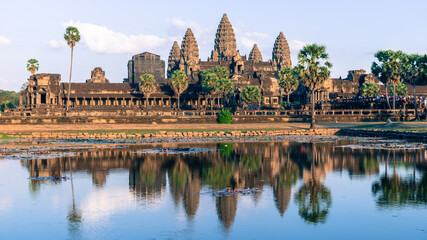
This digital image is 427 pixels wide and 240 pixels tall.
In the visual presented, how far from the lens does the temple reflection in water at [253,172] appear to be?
854 inches

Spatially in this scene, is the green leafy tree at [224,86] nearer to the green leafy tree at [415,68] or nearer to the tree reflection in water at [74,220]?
the green leafy tree at [415,68]

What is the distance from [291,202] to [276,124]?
2448 inches

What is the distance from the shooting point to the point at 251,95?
436 feet

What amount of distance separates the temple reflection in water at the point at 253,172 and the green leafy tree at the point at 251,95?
88.0m

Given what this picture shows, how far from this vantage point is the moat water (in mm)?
17391

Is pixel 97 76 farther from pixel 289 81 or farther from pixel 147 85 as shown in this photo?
pixel 289 81

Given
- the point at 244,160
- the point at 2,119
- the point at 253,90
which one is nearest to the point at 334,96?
the point at 253,90

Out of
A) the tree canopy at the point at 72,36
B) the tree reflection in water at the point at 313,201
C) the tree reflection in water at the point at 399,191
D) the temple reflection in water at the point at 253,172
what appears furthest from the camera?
the tree canopy at the point at 72,36

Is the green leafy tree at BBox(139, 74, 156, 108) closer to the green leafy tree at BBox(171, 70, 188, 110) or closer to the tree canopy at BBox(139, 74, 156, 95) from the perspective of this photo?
the tree canopy at BBox(139, 74, 156, 95)

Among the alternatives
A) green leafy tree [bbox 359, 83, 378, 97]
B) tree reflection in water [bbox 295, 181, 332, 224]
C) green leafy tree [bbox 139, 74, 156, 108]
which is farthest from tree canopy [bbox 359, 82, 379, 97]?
tree reflection in water [bbox 295, 181, 332, 224]

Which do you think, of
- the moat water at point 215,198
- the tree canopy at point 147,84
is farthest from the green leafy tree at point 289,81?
the moat water at point 215,198

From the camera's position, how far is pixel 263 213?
1955cm

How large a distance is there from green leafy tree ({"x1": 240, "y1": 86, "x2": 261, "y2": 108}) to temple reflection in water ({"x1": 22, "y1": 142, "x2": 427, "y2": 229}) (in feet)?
289

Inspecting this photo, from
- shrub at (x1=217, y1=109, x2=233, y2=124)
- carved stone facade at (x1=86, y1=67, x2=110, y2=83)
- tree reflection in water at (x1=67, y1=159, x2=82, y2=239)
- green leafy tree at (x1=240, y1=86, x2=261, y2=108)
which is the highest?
carved stone facade at (x1=86, y1=67, x2=110, y2=83)
